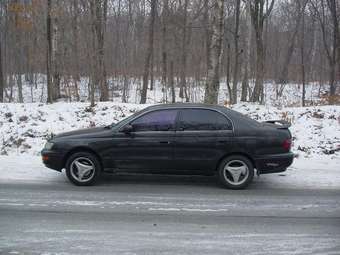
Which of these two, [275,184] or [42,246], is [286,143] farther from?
[42,246]

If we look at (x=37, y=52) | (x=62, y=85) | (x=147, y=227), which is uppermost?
(x=37, y=52)

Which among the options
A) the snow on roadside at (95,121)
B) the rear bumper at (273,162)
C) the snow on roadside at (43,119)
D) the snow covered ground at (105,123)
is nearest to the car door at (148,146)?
the rear bumper at (273,162)

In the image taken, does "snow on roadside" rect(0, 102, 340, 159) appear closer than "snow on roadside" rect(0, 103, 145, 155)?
Yes

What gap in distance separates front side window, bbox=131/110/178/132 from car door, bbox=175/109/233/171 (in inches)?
8.5

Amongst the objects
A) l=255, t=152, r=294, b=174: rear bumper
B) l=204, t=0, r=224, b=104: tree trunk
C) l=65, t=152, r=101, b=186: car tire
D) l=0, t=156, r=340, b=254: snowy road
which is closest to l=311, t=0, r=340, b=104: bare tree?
l=204, t=0, r=224, b=104: tree trunk

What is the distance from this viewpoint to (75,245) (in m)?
5.36

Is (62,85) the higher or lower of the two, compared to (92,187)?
higher

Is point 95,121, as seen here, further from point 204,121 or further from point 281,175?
point 281,175

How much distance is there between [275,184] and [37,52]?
26760 millimetres

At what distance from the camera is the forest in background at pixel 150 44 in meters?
21.0

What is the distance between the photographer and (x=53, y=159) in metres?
8.73

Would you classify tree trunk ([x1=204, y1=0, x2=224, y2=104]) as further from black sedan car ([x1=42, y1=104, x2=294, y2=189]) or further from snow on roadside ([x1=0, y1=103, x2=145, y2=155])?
black sedan car ([x1=42, y1=104, x2=294, y2=189])

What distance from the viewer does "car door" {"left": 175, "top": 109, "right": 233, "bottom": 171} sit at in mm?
8469

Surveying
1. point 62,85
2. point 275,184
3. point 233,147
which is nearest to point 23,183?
point 233,147
